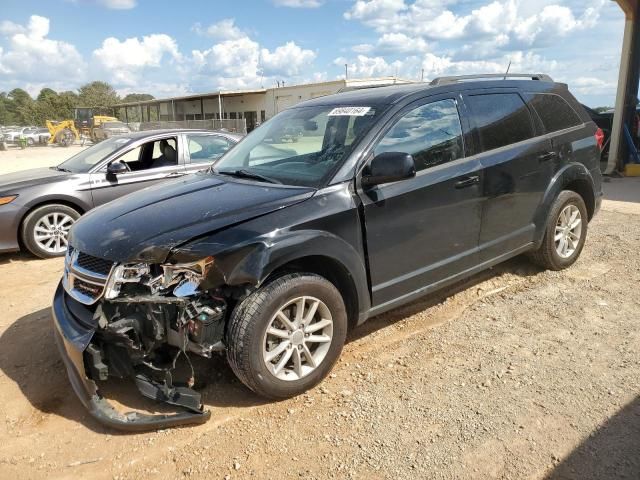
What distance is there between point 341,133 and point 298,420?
1.95 metres

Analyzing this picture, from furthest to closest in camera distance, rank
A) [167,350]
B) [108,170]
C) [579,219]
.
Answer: [108,170]
[579,219]
[167,350]

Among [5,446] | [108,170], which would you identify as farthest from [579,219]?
[108,170]

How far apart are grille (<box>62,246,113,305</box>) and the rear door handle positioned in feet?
11.9

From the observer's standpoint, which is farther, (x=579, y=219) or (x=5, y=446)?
(x=579, y=219)

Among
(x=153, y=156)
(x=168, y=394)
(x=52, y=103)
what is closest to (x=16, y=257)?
(x=153, y=156)

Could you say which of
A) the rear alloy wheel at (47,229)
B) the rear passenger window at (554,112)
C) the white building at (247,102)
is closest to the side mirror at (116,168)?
the rear alloy wheel at (47,229)

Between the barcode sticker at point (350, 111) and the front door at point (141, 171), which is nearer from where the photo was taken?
the barcode sticker at point (350, 111)

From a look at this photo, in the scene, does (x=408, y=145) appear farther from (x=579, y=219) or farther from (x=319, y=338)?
(x=579, y=219)

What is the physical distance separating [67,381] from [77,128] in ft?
150

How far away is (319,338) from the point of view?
3135mm

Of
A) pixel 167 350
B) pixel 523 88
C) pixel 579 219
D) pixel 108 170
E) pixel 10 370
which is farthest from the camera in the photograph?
pixel 108 170

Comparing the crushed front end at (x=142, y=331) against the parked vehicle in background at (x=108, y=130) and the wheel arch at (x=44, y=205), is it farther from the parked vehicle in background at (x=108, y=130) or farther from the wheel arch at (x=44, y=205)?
the parked vehicle in background at (x=108, y=130)

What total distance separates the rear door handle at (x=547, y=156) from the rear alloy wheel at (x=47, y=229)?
541 centimetres

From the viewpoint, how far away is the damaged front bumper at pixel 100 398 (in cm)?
274
